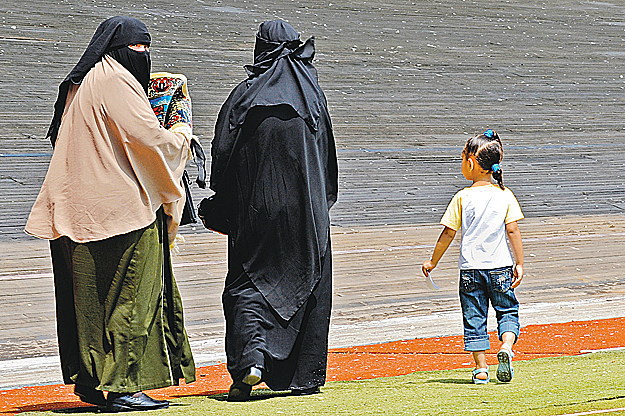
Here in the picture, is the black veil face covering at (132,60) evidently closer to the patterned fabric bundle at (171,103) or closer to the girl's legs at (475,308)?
the patterned fabric bundle at (171,103)

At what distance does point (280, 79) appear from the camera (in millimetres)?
4719

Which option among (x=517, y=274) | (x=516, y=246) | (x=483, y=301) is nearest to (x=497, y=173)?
(x=516, y=246)

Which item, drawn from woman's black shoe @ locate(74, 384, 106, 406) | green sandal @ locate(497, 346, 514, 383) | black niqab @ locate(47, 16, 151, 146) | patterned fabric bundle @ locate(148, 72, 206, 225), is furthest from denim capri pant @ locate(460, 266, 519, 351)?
black niqab @ locate(47, 16, 151, 146)

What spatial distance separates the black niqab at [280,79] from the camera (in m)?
4.66

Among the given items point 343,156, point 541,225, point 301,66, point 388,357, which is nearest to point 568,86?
point 343,156

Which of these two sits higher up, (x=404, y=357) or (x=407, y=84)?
(x=404, y=357)

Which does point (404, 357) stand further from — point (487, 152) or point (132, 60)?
point (132, 60)

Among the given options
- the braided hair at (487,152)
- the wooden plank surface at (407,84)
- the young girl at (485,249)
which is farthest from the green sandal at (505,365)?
the wooden plank surface at (407,84)

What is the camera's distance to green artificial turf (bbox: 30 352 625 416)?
4078 mm

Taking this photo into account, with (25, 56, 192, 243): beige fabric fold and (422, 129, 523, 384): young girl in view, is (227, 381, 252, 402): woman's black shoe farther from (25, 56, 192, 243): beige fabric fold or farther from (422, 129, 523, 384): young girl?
(422, 129, 523, 384): young girl

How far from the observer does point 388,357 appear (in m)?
6.52

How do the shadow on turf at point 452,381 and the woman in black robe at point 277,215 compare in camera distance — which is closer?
the woman in black robe at point 277,215

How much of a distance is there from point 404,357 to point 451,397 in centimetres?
215

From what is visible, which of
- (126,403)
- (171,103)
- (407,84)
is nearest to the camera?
(126,403)
